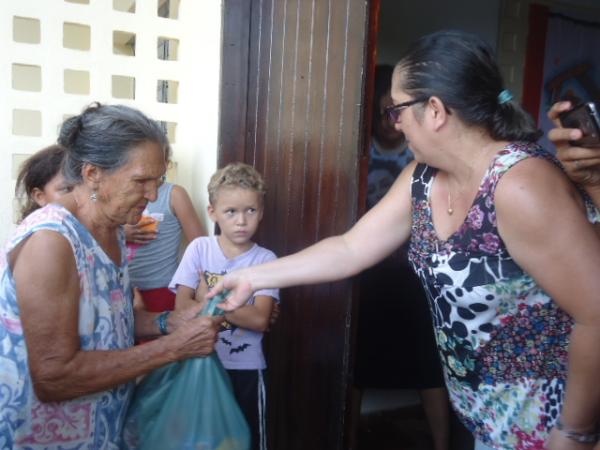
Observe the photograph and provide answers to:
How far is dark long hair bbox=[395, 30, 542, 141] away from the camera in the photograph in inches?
58.9

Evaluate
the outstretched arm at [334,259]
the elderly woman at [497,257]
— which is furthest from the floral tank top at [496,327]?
the outstretched arm at [334,259]

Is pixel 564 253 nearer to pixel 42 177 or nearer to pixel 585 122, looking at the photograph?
pixel 585 122

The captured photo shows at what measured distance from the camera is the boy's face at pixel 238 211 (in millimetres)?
2473

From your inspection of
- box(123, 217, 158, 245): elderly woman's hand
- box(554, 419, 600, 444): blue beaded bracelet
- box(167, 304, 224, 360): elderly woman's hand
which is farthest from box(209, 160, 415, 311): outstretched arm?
box(123, 217, 158, 245): elderly woman's hand

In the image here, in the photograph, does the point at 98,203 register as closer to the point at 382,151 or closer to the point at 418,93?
the point at 418,93

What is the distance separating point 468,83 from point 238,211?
125 centimetres

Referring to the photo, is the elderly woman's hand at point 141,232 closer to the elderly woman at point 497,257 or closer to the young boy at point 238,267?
the young boy at point 238,267

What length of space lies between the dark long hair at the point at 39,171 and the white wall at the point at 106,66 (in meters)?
0.29

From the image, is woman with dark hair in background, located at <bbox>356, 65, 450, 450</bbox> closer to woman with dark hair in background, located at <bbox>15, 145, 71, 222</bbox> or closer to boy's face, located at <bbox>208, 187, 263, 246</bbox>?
boy's face, located at <bbox>208, 187, 263, 246</bbox>

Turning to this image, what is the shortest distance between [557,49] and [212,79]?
3.12m

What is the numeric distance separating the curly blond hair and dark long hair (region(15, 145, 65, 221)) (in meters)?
0.65

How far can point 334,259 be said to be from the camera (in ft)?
6.49

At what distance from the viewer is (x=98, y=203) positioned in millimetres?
1768

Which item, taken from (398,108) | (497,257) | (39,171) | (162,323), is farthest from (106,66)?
(497,257)
